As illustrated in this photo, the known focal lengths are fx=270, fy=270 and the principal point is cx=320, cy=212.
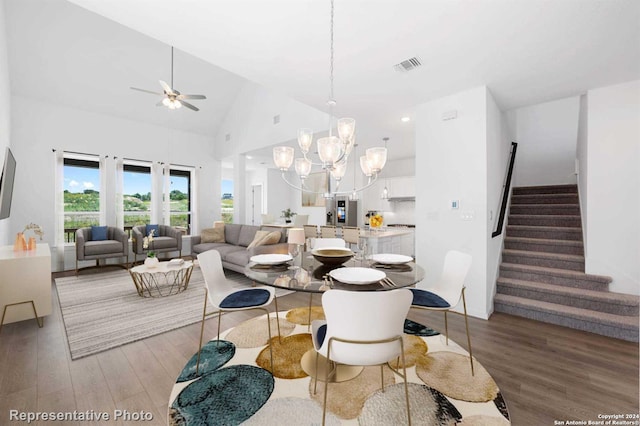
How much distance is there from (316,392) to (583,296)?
3237 millimetres

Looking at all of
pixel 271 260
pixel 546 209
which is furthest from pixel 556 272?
pixel 271 260

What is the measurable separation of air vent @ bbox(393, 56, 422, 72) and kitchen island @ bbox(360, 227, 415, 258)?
2900 millimetres

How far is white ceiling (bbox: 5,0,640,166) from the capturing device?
198 cm

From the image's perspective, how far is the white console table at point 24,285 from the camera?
275 cm

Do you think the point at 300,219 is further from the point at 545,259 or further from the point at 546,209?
the point at 545,259

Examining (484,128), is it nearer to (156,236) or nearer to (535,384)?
(535,384)

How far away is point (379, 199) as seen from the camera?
8242 mm

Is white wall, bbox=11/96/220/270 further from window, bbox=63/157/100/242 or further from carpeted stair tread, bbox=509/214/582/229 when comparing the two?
carpeted stair tread, bbox=509/214/582/229

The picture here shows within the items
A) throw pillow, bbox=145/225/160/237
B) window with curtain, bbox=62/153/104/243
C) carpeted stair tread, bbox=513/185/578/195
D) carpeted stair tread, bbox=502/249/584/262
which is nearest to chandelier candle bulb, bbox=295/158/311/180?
carpeted stair tread, bbox=502/249/584/262

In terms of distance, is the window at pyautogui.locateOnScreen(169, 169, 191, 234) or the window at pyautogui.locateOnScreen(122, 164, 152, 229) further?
the window at pyautogui.locateOnScreen(169, 169, 191, 234)

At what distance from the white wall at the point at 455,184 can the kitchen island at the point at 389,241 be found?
4.66 feet

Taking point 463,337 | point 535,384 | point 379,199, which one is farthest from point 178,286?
point 379,199

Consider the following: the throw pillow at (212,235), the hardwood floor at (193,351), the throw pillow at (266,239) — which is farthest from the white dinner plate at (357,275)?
the throw pillow at (212,235)

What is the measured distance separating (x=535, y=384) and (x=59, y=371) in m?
3.55
